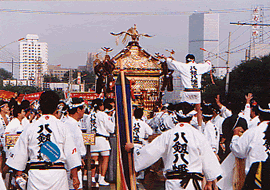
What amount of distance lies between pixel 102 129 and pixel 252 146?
5.19 meters

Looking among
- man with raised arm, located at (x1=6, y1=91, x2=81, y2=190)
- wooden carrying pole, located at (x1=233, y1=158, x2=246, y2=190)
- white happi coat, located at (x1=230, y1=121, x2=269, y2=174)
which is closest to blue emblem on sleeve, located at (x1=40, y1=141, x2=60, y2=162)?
man with raised arm, located at (x1=6, y1=91, x2=81, y2=190)

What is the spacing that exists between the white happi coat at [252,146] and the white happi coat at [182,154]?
357mm

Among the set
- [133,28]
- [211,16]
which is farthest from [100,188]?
[211,16]

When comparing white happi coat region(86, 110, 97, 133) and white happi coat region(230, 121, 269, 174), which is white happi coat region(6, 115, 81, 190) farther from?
white happi coat region(86, 110, 97, 133)

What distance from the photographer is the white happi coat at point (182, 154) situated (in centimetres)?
478

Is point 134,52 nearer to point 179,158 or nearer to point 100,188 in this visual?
point 100,188

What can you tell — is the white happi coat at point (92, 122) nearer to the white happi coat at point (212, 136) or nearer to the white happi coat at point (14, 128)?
the white happi coat at point (14, 128)

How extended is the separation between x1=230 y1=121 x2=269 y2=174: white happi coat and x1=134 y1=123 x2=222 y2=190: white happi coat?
0.36 meters

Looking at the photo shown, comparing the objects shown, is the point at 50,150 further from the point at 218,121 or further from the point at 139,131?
the point at 218,121

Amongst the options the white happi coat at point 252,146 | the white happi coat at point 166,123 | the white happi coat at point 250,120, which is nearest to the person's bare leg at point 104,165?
the white happi coat at point 166,123

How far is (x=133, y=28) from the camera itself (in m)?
14.2

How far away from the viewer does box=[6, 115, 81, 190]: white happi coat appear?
191 inches

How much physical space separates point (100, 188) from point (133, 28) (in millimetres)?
6841

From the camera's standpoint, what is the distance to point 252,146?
15.5 feet
